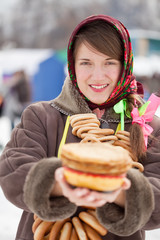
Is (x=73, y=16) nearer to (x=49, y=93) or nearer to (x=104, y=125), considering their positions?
(x=49, y=93)

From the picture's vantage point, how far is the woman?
4.06ft

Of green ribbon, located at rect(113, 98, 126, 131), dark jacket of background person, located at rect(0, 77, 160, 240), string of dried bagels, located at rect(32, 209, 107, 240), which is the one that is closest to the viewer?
dark jacket of background person, located at rect(0, 77, 160, 240)

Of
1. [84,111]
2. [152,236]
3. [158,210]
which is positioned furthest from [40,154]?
[152,236]

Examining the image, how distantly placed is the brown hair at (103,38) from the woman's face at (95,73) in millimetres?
24

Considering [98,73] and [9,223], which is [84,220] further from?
[9,223]

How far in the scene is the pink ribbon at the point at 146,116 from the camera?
1.54m

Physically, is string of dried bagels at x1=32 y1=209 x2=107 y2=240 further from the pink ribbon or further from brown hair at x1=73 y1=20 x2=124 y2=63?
brown hair at x1=73 y1=20 x2=124 y2=63

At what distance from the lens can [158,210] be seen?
52.8 inches

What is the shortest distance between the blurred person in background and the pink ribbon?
5398 millimetres

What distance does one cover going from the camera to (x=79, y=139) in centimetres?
155

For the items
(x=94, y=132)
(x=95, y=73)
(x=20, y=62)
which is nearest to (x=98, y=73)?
(x=95, y=73)

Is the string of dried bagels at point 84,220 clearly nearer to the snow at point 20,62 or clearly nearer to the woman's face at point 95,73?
the woman's face at point 95,73

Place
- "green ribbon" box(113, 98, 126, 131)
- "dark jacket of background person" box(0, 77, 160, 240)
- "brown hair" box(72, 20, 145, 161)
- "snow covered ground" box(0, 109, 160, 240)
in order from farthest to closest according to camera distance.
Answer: "snow covered ground" box(0, 109, 160, 240) < "green ribbon" box(113, 98, 126, 131) < "brown hair" box(72, 20, 145, 161) < "dark jacket of background person" box(0, 77, 160, 240)

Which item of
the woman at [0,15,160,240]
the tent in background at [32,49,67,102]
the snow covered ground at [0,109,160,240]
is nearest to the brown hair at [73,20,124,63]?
the woman at [0,15,160,240]
